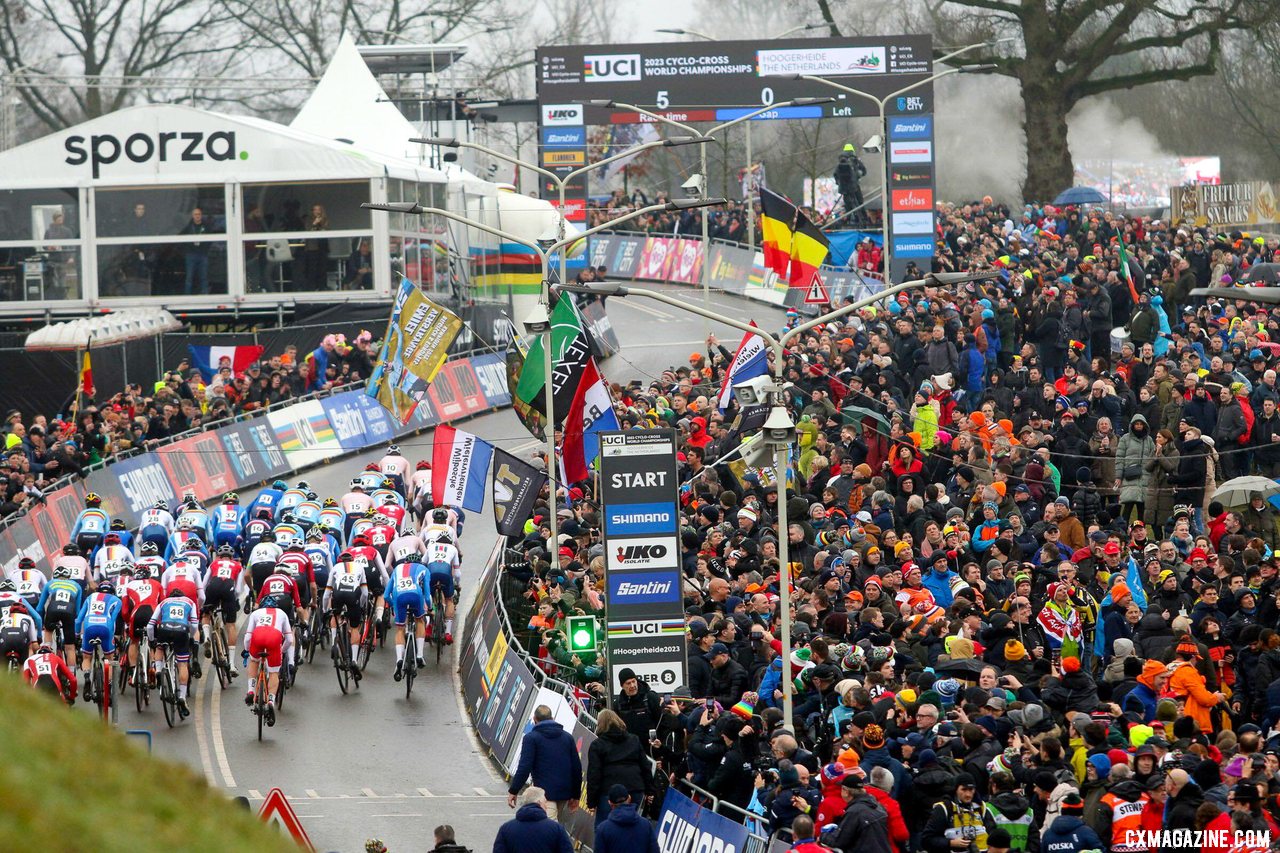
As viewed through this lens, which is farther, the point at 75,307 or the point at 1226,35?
the point at 1226,35

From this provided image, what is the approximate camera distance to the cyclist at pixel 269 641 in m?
18.5

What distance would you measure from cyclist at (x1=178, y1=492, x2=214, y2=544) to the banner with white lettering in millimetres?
8798

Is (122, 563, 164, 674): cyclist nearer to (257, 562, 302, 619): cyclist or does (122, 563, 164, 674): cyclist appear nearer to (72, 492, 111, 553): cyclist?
(257, 562, 302, 619): cyclist

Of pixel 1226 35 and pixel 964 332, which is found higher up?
pixel 1226 35

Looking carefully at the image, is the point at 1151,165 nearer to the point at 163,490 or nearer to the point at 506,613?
the point at 163,490

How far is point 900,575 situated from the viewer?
52.8ft

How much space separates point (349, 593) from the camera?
20047mm

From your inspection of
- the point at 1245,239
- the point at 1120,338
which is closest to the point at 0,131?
the point at 1245,239

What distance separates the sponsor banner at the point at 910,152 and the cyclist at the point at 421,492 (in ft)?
62.1

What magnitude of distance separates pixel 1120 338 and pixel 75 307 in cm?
2637

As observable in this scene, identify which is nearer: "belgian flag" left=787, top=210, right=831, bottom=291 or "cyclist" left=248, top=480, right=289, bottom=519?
"cyclist" left=248, top=480, right=289, bottom=519

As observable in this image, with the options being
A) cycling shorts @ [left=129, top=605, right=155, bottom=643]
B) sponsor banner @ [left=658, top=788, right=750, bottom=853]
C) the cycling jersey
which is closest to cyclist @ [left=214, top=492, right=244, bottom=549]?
cycling shorts @ [left=129, top=605, right=155, bottom=643]

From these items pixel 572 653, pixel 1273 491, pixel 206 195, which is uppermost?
pixel 206 195

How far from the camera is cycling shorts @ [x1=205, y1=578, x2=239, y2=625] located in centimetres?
2011
